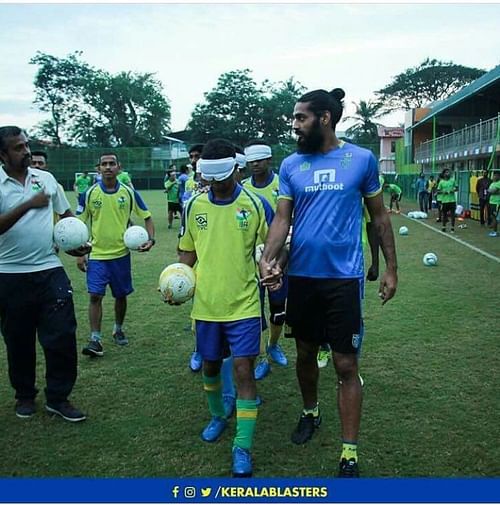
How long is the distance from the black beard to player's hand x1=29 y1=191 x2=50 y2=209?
185cm

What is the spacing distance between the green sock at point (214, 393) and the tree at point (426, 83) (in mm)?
74249

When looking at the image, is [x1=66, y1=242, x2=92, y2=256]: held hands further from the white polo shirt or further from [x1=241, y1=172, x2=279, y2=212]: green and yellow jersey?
[x1=241, y1=172, x2=279, y2=212]: green and yellow jersey

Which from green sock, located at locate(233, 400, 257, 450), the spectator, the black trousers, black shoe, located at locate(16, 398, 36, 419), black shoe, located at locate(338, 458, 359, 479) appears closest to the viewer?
black shoe, located at locate(338, 458, 359, 479)

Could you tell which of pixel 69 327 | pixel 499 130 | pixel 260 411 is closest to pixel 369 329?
pixel 260 411

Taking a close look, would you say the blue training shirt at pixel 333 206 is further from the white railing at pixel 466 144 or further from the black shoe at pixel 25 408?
the white railing at pixel 466 144

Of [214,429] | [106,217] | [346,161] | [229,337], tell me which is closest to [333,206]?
[346,161]

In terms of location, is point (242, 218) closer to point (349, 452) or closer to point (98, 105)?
point (349, 452)

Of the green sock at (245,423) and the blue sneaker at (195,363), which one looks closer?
the green sock at (245,423)

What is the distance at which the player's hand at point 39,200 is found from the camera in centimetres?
411

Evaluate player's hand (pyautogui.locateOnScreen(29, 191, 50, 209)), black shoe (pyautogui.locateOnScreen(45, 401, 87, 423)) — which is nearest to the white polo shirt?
player's hand (pyautogui.locateOnScreen(29, 191, 50, 209))

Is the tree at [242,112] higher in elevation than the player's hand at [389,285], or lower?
Answer: higher

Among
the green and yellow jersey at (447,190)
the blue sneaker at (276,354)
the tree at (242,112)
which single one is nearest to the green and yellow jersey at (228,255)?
the blue sneaker at (276,354)

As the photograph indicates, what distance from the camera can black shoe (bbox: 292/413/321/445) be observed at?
13.3 feet

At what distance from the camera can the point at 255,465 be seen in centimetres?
373
